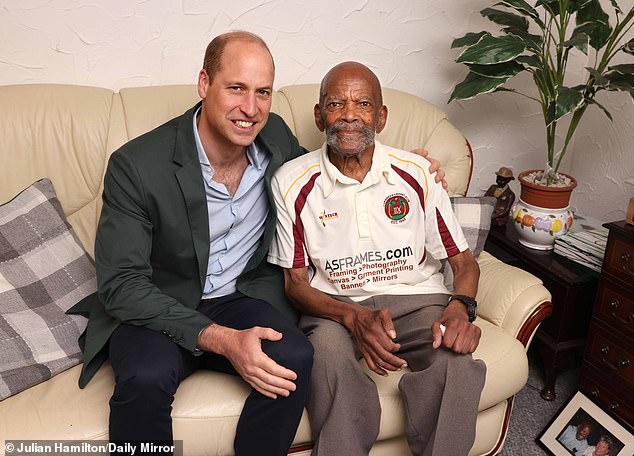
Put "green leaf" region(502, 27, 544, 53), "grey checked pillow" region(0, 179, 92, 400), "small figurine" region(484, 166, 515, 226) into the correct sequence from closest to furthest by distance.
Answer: "grey checked pillow" region(0, 179, 92, 400) < "green leaf" region(502, 27, 544, 53) < "small figurine" region(484, 166, 515, 226)

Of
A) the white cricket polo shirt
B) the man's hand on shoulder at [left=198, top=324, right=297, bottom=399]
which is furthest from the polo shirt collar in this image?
the man's hand on shoulder at [left=198, top=324, right=297, bottom=399]

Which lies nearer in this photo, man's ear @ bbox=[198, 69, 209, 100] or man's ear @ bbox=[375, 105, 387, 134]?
man's ear @ bbox=[198, 69, 209, 100]

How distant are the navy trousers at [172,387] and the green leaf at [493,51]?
3.53 ft

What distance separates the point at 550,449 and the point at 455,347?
70 centimetres

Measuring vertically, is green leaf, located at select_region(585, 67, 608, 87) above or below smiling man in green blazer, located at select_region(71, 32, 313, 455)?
above

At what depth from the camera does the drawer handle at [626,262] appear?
188cm

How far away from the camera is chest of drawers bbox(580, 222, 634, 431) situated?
6.21ft

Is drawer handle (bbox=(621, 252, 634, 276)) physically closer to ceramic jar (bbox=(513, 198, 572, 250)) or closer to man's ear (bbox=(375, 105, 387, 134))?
ceramic jar (bbox=(513, 198, 572, 250))

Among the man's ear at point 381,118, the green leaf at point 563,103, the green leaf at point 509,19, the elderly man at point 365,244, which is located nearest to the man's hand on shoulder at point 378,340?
the elderly man at point 365,244

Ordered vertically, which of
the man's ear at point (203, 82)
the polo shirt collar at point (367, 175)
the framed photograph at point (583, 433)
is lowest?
the framed photograph at point (583, 433)

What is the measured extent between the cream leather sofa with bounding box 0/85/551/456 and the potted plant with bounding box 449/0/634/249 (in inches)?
10.3

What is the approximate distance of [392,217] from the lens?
1.74 meters

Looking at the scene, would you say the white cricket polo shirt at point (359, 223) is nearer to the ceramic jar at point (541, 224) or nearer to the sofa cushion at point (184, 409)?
the sofa cushion at point (184, 409)

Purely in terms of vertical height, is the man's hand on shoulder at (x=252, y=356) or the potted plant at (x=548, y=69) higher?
the potted plant at (x=548, y=69)
